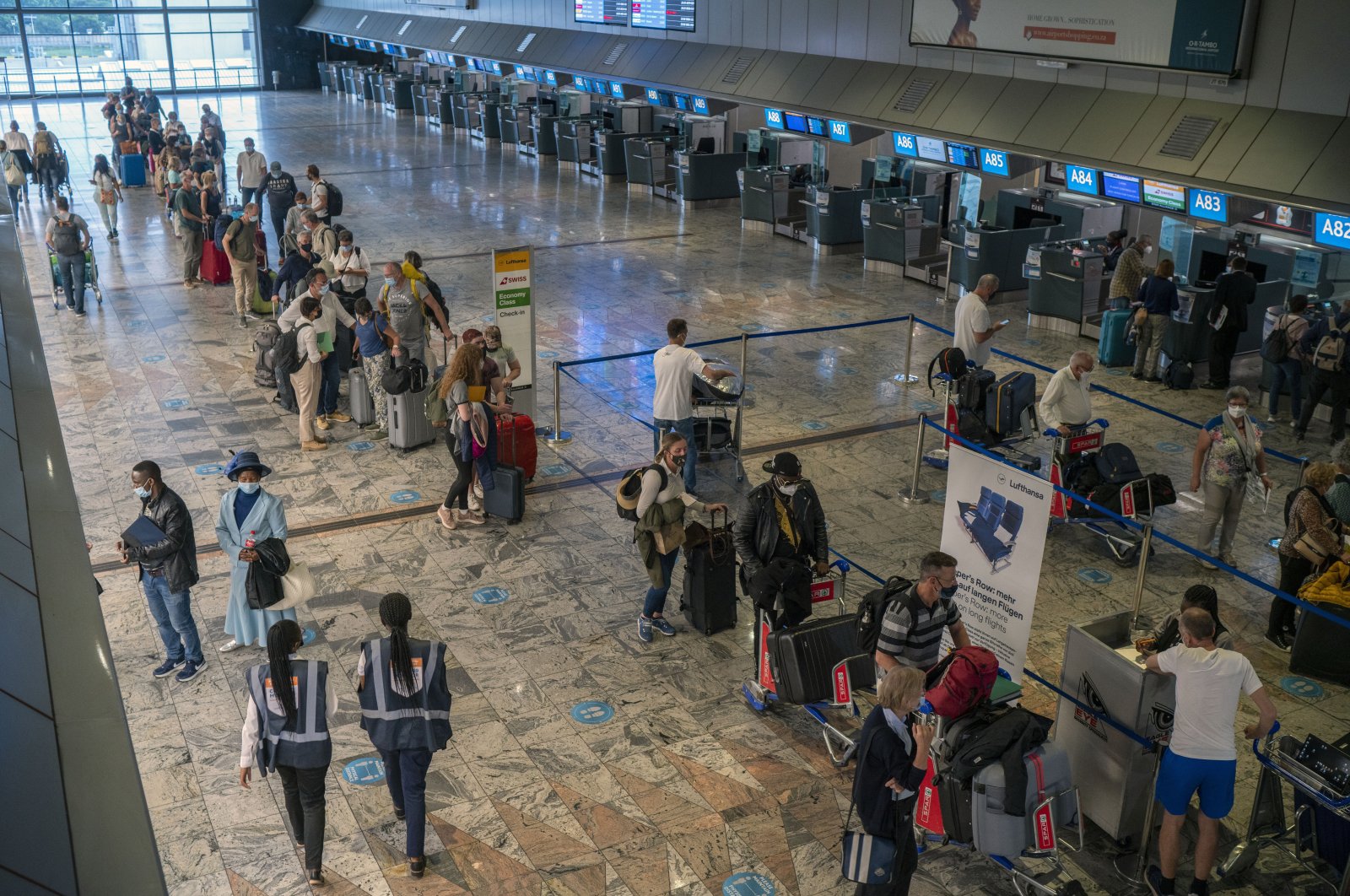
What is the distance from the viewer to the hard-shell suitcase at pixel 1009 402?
10898 mm

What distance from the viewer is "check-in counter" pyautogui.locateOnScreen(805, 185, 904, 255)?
21.2 m

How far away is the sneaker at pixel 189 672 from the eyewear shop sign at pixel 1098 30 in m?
12.4

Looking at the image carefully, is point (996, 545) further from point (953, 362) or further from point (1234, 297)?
point (1234, 297)

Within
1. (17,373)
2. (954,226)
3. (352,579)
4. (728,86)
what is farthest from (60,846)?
(728,86)

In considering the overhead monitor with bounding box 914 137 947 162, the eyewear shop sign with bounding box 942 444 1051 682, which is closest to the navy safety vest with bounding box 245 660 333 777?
the eyewear shop sign with bounding box 942 444 1051 682

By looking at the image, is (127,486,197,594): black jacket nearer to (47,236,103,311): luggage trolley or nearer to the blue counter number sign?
(47,236,103,311): luggage trolley

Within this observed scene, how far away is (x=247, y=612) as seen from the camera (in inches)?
315

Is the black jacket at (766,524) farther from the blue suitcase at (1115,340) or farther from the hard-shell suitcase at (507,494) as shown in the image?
the blue suitcase at (1115,340)

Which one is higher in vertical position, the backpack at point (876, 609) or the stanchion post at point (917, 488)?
the backpack at point (876, 609)

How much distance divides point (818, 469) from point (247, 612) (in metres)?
5.75

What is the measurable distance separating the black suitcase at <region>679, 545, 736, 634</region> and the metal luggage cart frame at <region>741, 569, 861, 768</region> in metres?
0.58

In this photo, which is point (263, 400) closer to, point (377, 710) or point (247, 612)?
point (247, 612)

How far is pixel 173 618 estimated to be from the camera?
7.61 metres

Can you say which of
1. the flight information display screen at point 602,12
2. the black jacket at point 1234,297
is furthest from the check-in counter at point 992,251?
the flight information display screen at point 602,12
